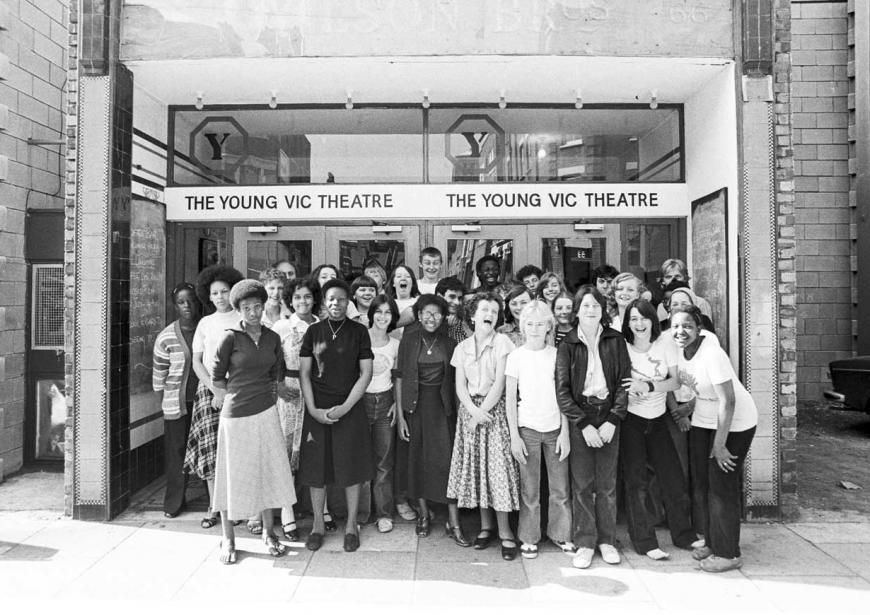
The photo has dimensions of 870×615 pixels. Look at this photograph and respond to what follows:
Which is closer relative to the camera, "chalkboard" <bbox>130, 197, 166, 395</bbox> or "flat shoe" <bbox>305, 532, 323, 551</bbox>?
"flat shoe" <bbox>305, 532, 323, 551</bbox>

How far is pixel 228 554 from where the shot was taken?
4031mm

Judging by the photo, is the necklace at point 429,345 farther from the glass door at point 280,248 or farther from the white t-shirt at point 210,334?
the glass door at point 280,248

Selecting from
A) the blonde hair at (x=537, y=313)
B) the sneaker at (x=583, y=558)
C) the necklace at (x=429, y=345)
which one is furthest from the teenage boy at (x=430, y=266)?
the sneaker at (x=583, y=558)

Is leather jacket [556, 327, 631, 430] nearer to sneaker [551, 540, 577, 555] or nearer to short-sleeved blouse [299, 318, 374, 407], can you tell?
sneaker [551, 540, 577, 555]

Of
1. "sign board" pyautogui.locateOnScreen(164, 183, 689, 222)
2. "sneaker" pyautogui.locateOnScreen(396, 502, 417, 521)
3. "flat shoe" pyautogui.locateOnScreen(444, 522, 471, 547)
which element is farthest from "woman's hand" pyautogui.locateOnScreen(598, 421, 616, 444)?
"sign board" pyautogui.locateOnScreen(164, 183, 689, 222)

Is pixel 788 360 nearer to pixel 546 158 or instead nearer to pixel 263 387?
pixel 546 158

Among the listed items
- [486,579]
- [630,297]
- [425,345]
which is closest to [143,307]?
[425,345]

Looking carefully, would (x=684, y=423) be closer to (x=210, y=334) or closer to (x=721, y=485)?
(x=721, y=485)

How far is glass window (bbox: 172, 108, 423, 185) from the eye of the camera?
20.7 feet

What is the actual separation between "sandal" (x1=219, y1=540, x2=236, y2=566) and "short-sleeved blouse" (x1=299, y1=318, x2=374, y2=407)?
1.12 metres

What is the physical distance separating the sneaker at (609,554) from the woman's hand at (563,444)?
2.24ft

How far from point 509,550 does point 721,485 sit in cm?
145

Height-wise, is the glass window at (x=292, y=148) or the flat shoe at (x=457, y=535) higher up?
the glass window at (x=292, y=148)

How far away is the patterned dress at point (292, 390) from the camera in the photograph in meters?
4.51
